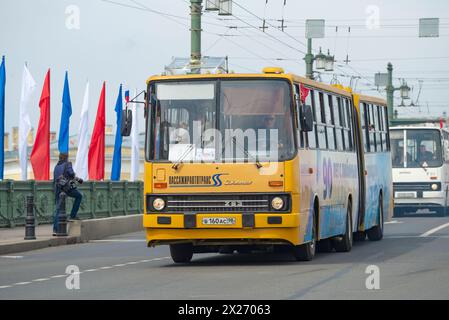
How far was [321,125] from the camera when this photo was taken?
78.5ft

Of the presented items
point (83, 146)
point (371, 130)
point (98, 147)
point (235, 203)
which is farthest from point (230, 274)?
point (98, 147)

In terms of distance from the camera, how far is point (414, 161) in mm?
47562

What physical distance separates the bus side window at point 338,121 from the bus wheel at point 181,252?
4.25 meters

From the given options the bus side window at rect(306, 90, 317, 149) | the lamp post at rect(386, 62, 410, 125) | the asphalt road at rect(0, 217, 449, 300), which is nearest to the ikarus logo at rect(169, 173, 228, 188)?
the asphalt road at rect(0, 217, 449, 300)

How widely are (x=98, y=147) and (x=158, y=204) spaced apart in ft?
85.0

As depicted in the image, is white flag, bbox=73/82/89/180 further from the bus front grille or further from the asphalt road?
the bus front grille

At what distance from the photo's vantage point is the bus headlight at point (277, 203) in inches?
819

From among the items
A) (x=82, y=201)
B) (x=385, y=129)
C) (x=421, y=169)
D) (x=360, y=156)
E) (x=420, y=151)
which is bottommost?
(x=82, y=201)

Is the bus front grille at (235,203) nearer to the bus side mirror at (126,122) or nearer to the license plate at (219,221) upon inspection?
the license plate at (219,221)

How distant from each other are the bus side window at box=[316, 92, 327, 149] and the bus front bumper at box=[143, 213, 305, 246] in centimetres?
295

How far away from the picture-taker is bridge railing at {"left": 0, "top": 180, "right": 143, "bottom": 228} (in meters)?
34.7

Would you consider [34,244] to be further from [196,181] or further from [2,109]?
[2,109]

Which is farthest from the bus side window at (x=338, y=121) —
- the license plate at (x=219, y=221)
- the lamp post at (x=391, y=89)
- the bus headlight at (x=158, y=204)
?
the lamp post at (x=391, y=89)
